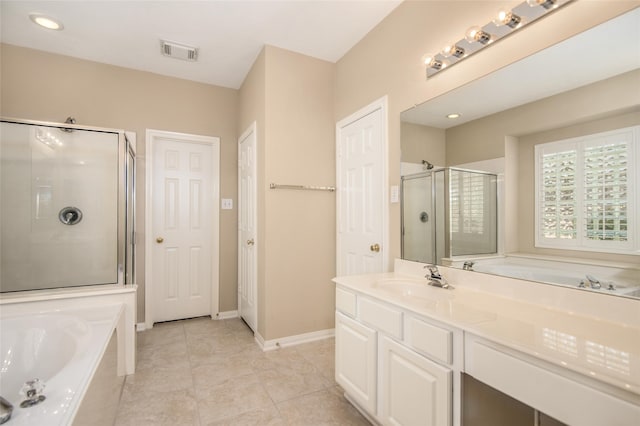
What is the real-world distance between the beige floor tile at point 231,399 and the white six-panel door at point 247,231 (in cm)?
78

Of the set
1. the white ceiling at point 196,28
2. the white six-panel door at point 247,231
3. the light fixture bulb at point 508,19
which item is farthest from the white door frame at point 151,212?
the light fixture bulb at point 508,19

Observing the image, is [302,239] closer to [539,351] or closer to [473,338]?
[473,338]

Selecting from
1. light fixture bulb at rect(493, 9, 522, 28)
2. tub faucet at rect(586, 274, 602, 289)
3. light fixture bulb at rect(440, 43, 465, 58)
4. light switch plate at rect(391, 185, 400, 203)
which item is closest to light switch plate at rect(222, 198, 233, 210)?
light switch plate at rect(391, 185, 400, 203)

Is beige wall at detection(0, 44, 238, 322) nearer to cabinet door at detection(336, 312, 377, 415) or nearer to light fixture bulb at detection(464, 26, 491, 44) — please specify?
cabinet door at detection(336, 312, 377, 415)

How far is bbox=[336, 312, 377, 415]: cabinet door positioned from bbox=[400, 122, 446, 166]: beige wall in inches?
44.2

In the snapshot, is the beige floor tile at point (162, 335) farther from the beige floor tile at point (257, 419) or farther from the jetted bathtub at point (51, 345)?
the beige floor tile at point (257, 419)

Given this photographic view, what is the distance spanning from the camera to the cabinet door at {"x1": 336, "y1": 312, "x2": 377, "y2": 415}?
1.55 meters

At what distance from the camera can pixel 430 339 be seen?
122cm

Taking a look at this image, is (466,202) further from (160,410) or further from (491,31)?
(160,410)

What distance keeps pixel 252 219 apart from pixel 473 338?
7.52 feet

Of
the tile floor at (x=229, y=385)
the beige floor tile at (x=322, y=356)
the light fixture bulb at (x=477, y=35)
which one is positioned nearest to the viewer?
the light fixture bulb at (x=477, y=35)

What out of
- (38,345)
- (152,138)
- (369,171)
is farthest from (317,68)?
(38,345)

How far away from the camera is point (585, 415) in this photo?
A: 0.79 metres

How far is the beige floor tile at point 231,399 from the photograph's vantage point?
1.78 m
